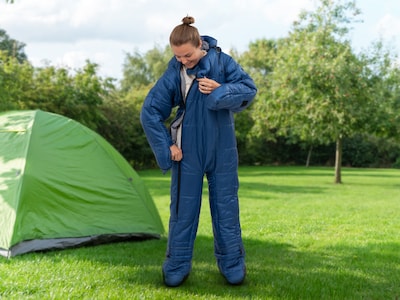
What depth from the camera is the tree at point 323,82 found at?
590 inches

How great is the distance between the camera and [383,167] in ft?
103

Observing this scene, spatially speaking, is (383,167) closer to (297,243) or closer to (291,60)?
(291,60)

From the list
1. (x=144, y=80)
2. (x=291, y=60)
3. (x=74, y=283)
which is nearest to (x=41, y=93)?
(x=291, y=60)

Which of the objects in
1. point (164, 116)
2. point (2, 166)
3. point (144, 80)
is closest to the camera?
point (164, 116)

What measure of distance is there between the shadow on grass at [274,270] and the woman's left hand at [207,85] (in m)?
1.51

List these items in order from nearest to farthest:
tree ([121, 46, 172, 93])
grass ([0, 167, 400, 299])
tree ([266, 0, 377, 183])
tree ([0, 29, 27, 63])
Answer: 1. grass ([0, 167, 400, 299])
2. tree ([266, 0, 377, 183])
3. tree ([0, 29, 27, 63])
4. tree ([121, 46, 172, 93])

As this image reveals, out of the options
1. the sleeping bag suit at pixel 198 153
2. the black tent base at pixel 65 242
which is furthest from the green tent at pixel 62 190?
the sleeping bag suit at pixel 198 153

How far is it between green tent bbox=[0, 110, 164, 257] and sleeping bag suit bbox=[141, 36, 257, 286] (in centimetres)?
192

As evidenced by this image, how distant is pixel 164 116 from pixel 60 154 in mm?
2332

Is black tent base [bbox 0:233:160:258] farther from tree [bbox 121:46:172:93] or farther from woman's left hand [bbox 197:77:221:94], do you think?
tree [bbox 121:46:172:93]

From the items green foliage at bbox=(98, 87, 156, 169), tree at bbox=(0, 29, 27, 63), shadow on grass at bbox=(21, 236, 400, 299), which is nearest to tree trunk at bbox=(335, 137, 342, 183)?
green foliage at bbox=(98, 87, 156, 169)

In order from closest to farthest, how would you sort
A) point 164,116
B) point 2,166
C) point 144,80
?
point 164,116 → point 2,166 → point 144,80

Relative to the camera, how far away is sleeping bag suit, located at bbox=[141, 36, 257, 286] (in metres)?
4.01

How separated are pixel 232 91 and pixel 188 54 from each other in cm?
43
